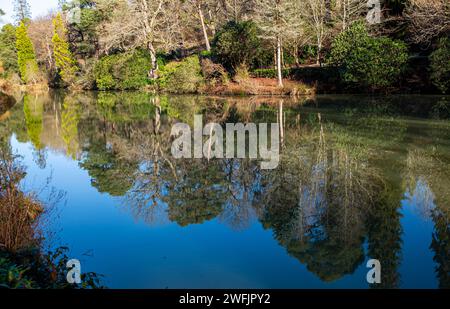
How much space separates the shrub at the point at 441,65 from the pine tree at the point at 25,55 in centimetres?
4892

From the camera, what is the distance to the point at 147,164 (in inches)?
417

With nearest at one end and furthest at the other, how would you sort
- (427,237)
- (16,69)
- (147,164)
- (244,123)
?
(427,237) < (147,164) < (244,123) < (16,69)

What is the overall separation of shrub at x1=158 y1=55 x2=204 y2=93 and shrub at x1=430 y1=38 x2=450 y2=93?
55.8ft

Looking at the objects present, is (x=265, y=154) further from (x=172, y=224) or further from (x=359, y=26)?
(x=359, y=26)

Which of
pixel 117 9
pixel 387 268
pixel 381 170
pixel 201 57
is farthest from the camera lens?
pixel 117 9

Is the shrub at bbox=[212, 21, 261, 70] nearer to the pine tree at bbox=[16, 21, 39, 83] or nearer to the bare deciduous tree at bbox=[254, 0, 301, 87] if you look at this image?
the bare deciduous tree at bbox=[254, 0, 301, 87]

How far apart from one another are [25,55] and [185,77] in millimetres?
33162

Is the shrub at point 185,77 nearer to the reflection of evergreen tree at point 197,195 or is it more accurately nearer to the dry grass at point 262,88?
the dry grass at point 262,88

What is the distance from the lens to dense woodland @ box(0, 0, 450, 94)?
2358 cm

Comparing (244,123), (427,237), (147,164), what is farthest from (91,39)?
(427,237)

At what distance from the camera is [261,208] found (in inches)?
283

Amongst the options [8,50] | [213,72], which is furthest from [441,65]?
[8,50]

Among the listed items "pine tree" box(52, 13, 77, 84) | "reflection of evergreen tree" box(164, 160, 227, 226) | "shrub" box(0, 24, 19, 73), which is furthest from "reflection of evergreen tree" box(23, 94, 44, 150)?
"shrub" box(0, 24, 19, 73)

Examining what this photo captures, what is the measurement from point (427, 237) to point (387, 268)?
1261 millimetres
